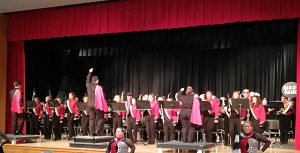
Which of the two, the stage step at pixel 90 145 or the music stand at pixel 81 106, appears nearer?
Answer: the stage step at pixel 90 145

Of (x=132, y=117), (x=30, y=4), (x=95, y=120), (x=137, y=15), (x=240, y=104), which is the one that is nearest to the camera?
(x=240, y=104)

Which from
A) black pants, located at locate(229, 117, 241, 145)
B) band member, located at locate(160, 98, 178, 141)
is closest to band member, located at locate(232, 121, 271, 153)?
black pants, located at locate(229, 117, 241, 145)

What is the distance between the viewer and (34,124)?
1720 centimetres

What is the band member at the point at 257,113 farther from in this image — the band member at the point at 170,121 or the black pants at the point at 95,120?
the black pants at the point at 95,120

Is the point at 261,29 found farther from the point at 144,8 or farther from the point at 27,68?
the point at 27,68

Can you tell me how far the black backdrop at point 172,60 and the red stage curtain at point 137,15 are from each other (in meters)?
1.71

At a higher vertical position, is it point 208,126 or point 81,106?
point 81,106

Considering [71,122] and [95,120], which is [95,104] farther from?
[71,122]

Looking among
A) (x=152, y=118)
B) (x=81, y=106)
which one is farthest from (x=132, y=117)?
(x=81, y=106)

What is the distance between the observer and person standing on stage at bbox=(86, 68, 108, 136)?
12.9 m

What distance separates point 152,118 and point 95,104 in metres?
2.13

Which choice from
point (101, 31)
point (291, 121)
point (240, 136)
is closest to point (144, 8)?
point (101, 31)

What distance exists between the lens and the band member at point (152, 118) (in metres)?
14.2

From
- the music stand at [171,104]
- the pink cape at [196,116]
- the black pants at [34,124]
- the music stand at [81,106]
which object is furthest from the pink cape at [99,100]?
the black pants at [34,124]
